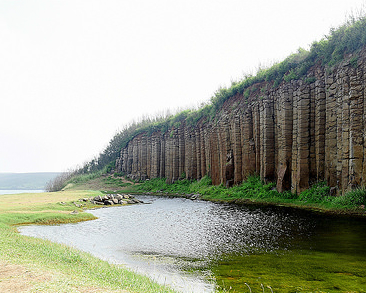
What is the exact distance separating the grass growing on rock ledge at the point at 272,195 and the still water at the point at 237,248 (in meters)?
1.81

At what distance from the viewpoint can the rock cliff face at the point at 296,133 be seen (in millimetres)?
18688

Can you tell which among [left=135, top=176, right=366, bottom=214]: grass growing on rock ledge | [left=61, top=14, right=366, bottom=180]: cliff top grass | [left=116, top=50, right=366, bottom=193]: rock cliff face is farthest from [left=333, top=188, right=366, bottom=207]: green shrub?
[left=61, top=14, right=366, bottom=180]: cliff top grass

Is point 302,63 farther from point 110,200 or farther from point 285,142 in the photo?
point 110,200

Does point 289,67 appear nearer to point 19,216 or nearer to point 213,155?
point 213,155

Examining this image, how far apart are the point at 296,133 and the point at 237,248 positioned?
49.8 ft

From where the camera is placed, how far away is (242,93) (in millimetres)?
35750

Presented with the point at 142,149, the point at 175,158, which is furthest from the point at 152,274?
the point at 142,149

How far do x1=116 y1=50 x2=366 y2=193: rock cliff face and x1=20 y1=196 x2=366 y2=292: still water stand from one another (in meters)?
4.77

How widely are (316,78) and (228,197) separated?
14.1 meters

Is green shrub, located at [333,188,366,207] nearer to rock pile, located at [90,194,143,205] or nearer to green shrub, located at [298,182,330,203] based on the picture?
green shrub, located at [298,182,330,203]

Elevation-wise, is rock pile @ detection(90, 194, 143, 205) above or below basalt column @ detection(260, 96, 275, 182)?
below

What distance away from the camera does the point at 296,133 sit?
78.0ft

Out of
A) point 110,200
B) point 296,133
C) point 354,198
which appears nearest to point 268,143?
point 296,133

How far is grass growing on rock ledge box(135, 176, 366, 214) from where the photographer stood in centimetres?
1738
